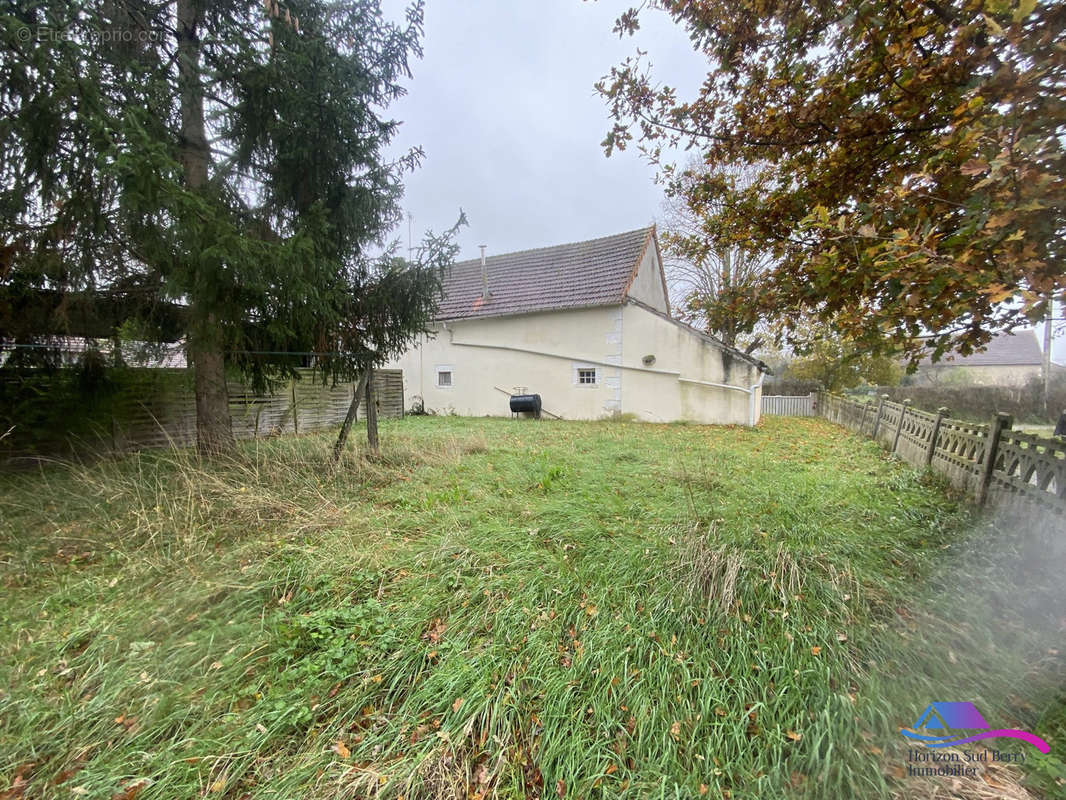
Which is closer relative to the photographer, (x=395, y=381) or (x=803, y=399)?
(x=395, y=381)

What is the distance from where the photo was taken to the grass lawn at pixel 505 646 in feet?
5.41

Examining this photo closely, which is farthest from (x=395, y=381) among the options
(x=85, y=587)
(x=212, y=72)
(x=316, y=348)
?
(x=85, y=587)

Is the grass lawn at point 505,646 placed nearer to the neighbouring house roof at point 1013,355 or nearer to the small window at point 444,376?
the small window at point 444,376

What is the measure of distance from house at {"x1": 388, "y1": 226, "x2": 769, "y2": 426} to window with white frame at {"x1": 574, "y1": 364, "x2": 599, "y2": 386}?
33 mm

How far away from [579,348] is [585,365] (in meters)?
0.58

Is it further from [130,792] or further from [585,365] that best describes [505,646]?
[585,365]

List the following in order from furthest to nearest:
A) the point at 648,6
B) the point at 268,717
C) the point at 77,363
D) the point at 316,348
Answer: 1. the point at 316,348
2. the point at 77,363
3. the point at 648,6
4. the point at 268,717

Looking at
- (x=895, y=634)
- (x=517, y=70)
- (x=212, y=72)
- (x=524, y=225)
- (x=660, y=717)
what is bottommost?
(x=660, y=717)

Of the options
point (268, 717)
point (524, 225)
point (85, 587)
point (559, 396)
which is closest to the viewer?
point (268, 717)

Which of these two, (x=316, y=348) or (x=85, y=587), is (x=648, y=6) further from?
(x=85, y=587)

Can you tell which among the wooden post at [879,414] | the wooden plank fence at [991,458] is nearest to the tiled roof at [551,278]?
the wooden post at [879,414]

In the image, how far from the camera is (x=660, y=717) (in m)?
1.87

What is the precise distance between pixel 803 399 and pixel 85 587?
21.7 meters

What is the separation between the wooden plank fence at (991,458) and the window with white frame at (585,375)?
764 cm
